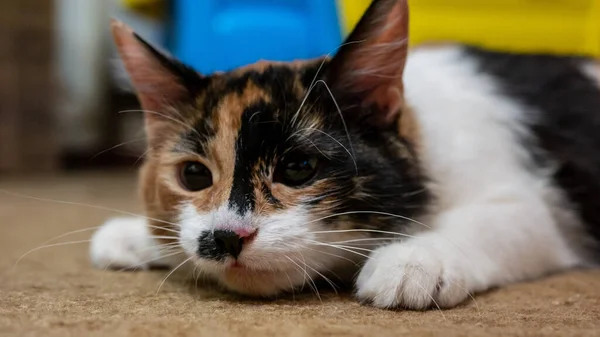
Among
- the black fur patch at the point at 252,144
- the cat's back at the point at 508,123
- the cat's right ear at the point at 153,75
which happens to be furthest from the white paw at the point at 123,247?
the cat's back at the point at 508,123

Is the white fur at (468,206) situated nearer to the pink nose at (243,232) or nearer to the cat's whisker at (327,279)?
the cat's whisker at (327,279)

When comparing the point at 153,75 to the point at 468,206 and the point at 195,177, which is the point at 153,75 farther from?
the point at 468,206

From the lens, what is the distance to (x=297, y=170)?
3.47 ft

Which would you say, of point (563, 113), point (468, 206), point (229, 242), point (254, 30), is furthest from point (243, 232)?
point (254, 30)

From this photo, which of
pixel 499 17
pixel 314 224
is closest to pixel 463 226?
pixel 314 224

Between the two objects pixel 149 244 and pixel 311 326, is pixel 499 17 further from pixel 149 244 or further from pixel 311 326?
pixel 311 326

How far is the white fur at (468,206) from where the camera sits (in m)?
1.02

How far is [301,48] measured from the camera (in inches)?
93.2

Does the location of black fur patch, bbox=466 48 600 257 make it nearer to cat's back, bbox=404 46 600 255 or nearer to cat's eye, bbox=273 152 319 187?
cat's back, bbox=404 46 600 255

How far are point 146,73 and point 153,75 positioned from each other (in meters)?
0.02

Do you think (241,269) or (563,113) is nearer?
(241,269)

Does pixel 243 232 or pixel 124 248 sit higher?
pixel 243 232

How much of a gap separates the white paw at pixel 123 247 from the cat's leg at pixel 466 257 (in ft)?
1.81

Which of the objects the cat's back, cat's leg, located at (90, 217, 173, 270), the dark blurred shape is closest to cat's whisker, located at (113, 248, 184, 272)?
cat's leg, located at (90, 217, 173, 270)
